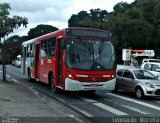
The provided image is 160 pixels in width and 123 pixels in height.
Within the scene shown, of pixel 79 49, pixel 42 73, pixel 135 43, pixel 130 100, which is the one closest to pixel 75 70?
pixel 79 49

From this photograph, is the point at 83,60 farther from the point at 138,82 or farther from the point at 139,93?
the point at 139,93

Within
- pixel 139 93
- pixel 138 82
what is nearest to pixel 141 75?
pixel 138 82

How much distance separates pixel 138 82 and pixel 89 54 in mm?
2990

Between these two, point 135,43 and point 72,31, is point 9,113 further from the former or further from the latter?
point 135,43

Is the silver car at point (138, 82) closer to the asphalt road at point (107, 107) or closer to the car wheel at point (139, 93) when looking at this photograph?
the car wheel at point (139, 93)

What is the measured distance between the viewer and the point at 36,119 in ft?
35.9

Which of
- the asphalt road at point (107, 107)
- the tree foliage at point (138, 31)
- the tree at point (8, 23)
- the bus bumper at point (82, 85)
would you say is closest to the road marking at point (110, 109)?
the asphalt road at point (107, 107)

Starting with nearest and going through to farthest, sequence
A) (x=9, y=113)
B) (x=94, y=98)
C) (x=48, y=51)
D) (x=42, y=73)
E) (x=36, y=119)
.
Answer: (x=36, y=119), (x=9, y=113), (x=94, y=98), (x=48, y=51), (x=42, y=73)

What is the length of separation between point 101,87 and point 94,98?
3.13 feet

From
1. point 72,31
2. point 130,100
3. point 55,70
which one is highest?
point 72,31

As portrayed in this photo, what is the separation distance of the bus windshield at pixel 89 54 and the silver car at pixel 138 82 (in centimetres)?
184

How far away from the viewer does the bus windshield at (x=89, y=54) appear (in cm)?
1742

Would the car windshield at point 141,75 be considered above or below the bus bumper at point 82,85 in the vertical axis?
above

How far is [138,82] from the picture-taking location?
18891 mm
